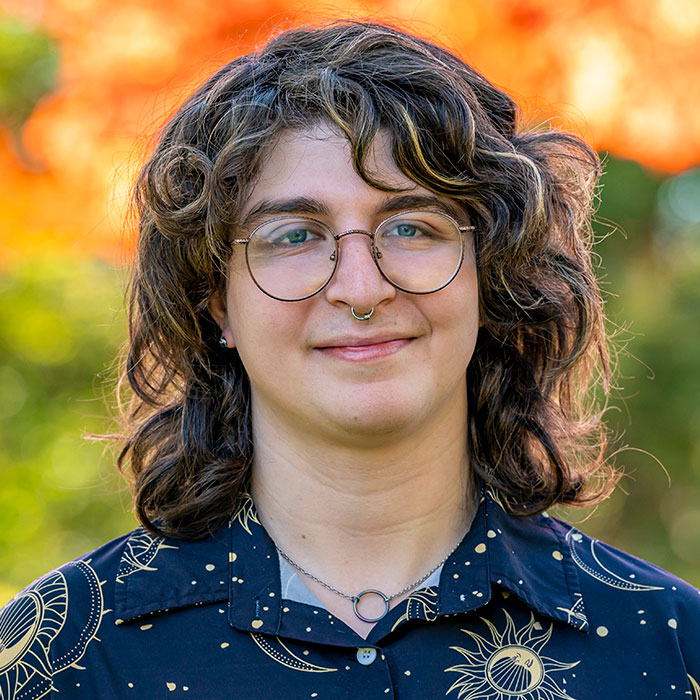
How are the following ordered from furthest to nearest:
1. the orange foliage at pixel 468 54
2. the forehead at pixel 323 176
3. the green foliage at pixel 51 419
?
the green foliage at pixel 51 419
the orange foliage at pixel 468 54
the forehead at pixel 323 176

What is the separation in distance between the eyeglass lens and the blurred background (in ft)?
6.92

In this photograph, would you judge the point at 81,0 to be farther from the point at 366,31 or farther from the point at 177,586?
the point at 177,586

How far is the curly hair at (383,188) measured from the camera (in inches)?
78.7

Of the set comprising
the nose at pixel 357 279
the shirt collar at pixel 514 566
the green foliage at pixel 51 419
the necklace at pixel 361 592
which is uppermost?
the nose at pixel 357 279

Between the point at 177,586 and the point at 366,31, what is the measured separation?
123 cm

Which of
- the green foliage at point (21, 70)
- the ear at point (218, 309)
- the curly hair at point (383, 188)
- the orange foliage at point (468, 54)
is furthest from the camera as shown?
the green foliage at point (21, 70)

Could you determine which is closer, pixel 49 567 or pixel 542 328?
pixel 542 328

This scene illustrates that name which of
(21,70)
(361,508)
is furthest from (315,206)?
(21,70)

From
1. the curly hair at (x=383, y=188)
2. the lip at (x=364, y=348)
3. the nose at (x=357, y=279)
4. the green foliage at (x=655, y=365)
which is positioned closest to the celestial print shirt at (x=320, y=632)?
the curly hair at (x=383, y=188)

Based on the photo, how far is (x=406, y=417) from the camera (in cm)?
190

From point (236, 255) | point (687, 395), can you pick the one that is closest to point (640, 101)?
point (687, 395)

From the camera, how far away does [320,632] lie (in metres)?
1.82

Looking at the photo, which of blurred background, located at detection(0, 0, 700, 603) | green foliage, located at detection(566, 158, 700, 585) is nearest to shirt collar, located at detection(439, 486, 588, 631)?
blurred background, located at detection(0, 0, 700, 603)

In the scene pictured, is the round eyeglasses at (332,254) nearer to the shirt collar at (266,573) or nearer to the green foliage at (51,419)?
the shirt collar at (266,573)
